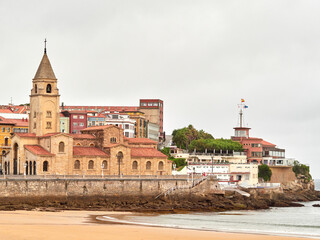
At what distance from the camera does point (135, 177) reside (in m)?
103

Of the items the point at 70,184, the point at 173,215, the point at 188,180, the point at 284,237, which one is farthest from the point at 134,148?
the point at 284,237

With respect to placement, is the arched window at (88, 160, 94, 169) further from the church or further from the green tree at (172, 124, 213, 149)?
the green tree at (172, 124, 213, 149)

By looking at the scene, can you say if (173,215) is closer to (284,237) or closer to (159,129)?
(284,237)

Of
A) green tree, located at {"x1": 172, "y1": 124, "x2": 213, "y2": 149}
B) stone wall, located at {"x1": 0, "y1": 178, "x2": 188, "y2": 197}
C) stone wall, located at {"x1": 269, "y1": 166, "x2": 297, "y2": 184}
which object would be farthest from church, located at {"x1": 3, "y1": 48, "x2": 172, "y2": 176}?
green tree, located at {"x1": 172, "y1": 124, "x2": 213, "y2": 149}

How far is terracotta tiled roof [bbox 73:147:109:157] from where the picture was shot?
107875mm

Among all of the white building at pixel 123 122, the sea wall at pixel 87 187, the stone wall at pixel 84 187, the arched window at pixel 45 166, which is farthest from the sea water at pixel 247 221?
the white building at pixel 123 122

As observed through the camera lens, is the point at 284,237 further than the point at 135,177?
No

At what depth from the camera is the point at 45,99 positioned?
11150cm

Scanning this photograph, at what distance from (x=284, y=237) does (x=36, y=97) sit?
58.8 m

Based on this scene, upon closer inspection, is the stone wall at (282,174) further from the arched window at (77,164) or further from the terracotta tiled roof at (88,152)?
the arched window at (77,164)

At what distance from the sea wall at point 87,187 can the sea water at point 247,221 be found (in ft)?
40.3

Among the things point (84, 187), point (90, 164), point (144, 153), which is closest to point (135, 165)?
point (144, 153)

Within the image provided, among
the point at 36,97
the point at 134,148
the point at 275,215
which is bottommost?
the point at 275,215

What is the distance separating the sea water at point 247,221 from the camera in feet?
232
